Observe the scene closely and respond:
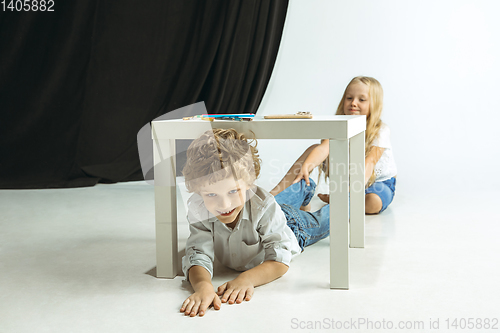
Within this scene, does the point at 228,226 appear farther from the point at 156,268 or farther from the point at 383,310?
the point at 383,310

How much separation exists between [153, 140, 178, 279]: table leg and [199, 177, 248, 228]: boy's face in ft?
0.30

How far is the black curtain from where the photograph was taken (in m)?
2.22

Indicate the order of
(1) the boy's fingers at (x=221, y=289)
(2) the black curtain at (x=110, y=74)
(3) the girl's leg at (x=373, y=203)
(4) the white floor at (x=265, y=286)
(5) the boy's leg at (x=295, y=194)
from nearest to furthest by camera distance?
(4) the white floor at (x=265, y=286) < (1) the boy's fingers at (x=221, y=289) < (5) the boy's leg at (x=295, y=194) < (3) the girl's leg at (x=373, y=203) < (2) the black curtain at (x=110, y=74)

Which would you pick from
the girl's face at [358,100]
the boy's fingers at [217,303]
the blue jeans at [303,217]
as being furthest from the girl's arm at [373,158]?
the boy's fingers at [217,303]

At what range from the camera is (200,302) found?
2.72 ft

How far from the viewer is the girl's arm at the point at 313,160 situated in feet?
4.52

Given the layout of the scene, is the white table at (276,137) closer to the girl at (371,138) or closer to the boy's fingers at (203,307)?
the boy's fingers at (203,307)

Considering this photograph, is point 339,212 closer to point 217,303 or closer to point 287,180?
point 217,303

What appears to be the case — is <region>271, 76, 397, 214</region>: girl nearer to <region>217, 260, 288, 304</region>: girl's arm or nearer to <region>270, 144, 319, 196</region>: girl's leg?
<region>270, 144, 319, 196</region>: girl's leg

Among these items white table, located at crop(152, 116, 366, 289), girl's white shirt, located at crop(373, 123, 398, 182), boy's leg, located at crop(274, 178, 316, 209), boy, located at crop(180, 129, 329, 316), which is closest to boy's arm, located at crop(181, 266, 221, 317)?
boy, located at crop(180, 129, 329, 316)

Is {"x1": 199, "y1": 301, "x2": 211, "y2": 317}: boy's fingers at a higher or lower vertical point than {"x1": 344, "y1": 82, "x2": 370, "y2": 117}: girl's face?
lower

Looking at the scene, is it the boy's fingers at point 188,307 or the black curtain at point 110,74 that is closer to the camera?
the boy's fingers at point 188,307

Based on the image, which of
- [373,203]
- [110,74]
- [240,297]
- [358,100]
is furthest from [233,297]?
[110,74]

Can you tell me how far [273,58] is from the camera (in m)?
2.48
